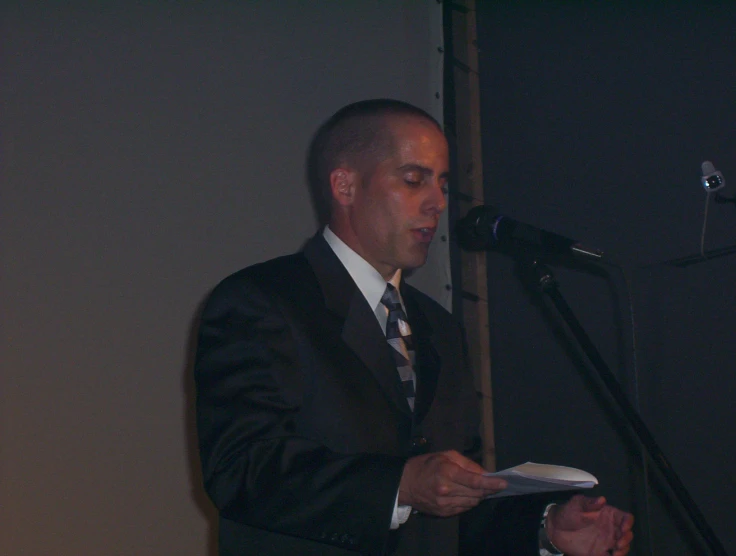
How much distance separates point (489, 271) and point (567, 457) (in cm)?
92

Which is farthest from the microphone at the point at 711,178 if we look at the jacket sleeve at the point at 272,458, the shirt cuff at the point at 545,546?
the jacket sleeve at the point at 272,458

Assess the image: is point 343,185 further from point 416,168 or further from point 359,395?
point 359,395

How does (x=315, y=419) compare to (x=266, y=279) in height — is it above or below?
below

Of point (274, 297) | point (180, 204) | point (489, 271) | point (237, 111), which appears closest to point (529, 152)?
point (489, 271)

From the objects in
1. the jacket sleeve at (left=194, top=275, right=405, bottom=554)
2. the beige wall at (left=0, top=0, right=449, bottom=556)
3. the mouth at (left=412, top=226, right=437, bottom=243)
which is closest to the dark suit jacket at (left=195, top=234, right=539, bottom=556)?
the jacket sleeve at (left=194, top=275, right=405, bottom=554)

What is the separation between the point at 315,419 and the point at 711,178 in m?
1.86

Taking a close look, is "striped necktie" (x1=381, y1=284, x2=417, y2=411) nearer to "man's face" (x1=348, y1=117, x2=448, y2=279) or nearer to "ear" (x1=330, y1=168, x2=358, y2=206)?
"man's face" (x1=348, y1=117, x2=448, y2=279)

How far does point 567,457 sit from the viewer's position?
3.19 m

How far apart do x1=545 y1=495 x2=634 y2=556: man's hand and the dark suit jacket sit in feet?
0.30

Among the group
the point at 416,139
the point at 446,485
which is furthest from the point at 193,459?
the point at 446,485

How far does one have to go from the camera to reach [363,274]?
1.99 metres

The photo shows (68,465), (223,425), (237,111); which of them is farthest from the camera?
(237,111)

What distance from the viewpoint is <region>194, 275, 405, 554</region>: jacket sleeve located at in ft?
4.88

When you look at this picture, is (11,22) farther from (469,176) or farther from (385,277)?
(469,176)
